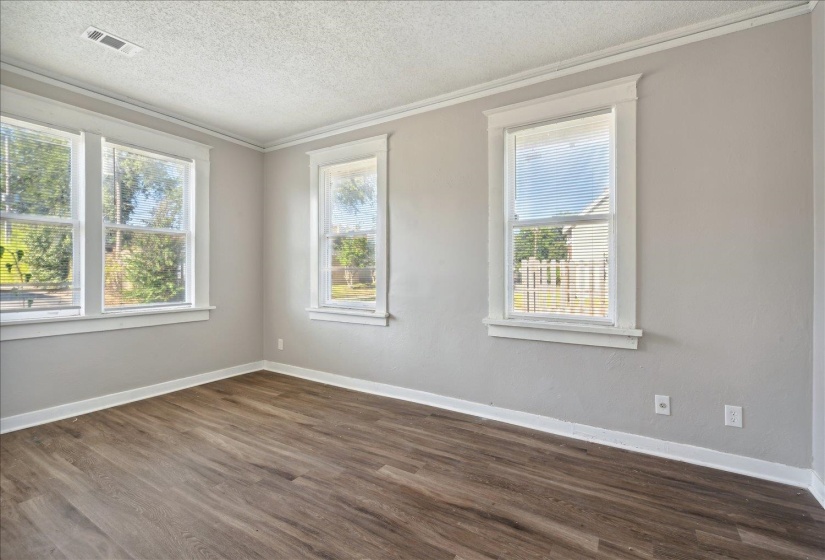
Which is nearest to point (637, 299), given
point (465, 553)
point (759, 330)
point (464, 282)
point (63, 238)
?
point (759, 330)

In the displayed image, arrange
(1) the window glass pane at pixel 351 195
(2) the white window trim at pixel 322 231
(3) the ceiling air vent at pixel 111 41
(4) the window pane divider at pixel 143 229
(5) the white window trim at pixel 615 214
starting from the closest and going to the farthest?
(3) the ceiling air vent at pixel 111 41
(5) the white window trim at pixel 615 214
(4) the window pane divider at pixel 143 229
(2) the white window trim at pixel 322 231
(1) the window glass pane at pixel 351 195

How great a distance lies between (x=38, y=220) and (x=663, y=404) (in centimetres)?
468

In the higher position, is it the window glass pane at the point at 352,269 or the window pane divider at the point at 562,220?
the window pane divider at the point at 562,220

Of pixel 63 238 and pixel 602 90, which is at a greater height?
pixel 602 90

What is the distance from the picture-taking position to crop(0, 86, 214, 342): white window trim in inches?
109

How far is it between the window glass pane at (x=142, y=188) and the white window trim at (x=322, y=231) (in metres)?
1.29

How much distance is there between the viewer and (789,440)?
215 cm

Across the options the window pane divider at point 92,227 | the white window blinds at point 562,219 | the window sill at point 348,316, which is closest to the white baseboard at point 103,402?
the window pane divider at point 92,227

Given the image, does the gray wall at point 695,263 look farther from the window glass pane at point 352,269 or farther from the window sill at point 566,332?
the window glass pane at point 352,269

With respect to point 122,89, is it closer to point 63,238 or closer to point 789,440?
point 63,238

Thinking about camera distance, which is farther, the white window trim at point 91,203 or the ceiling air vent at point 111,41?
the white window trim at point 91,203

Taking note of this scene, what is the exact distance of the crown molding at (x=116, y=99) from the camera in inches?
108

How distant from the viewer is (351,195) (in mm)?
3967

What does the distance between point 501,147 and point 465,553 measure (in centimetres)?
268
